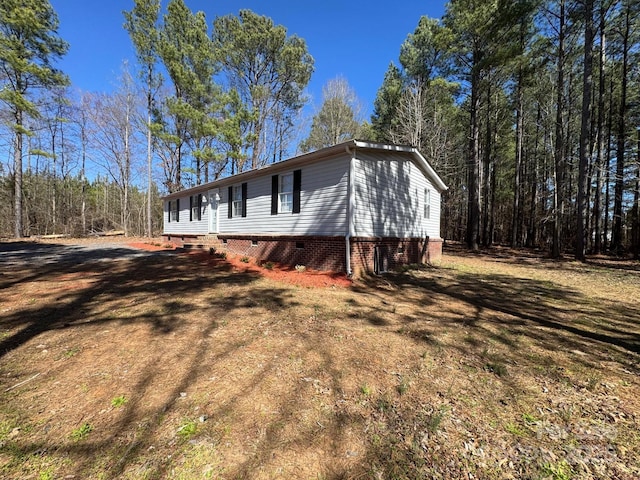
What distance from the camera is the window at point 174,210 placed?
58.9 ft

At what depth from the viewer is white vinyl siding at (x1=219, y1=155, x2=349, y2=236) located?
27.0ft

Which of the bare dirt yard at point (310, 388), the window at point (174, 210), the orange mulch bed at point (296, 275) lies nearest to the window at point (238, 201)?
the orange mulch bed at point (296, 275)

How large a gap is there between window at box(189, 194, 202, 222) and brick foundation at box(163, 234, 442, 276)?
14.0 ft

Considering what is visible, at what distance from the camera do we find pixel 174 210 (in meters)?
18.4

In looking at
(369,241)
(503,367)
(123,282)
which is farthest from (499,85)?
(123,282)

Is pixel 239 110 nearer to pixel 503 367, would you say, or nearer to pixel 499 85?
pixel 499 85

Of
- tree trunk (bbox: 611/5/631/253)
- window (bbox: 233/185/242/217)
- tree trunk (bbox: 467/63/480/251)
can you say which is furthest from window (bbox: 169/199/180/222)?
tree trunk (bbox: 611/5/631/253)

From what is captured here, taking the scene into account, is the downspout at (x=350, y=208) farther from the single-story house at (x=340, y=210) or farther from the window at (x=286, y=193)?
the window at (x=286, y=193)

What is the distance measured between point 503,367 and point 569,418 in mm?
818

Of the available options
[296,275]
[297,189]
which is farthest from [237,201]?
[296,275]

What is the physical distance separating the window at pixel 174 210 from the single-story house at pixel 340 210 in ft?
22.2

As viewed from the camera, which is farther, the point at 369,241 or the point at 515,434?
the point at 369,241

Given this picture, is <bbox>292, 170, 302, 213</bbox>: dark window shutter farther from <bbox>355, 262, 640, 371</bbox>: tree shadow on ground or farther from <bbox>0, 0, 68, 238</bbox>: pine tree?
<bbox>0, 0, 68, 238</bbox>: pine tree

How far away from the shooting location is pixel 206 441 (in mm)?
2047
